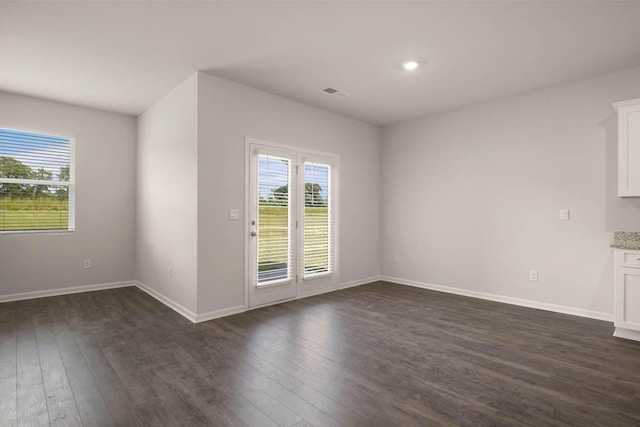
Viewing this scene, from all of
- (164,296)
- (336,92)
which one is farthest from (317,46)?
(164,296)

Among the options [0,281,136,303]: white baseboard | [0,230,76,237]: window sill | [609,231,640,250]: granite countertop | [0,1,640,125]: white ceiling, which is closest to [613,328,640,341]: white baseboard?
[609,231,640,250]: granite countertop

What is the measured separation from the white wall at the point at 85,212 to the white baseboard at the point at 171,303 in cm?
69

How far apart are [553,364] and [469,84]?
10.3 ft

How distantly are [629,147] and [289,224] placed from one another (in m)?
3.85

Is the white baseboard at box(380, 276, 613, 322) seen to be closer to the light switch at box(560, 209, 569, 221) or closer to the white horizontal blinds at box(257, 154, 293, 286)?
the light switch at box(560, 209, 569, 221)

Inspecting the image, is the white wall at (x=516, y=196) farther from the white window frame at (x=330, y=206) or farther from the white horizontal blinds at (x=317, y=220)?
the white horizontal blinds at (x=317, y=220)

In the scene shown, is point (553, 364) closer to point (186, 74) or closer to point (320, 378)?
point (320, 378)

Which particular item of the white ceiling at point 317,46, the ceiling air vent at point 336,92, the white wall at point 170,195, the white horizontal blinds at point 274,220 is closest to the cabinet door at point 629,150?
the white ceiling at point 317,46

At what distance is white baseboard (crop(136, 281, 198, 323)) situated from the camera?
147 inches

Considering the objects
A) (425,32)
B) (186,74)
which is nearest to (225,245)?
(186,74)

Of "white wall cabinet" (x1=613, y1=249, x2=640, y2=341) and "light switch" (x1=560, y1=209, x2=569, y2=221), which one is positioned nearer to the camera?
"white wall cabinet" (x1=613, y1=249, x2=640, y2=341)

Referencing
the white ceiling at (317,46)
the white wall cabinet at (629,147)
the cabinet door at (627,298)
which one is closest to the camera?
the white ceiling at (317,46)

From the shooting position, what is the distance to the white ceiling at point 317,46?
2.61 meters

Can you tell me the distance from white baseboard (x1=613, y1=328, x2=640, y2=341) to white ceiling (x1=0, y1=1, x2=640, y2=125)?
2739 mm
